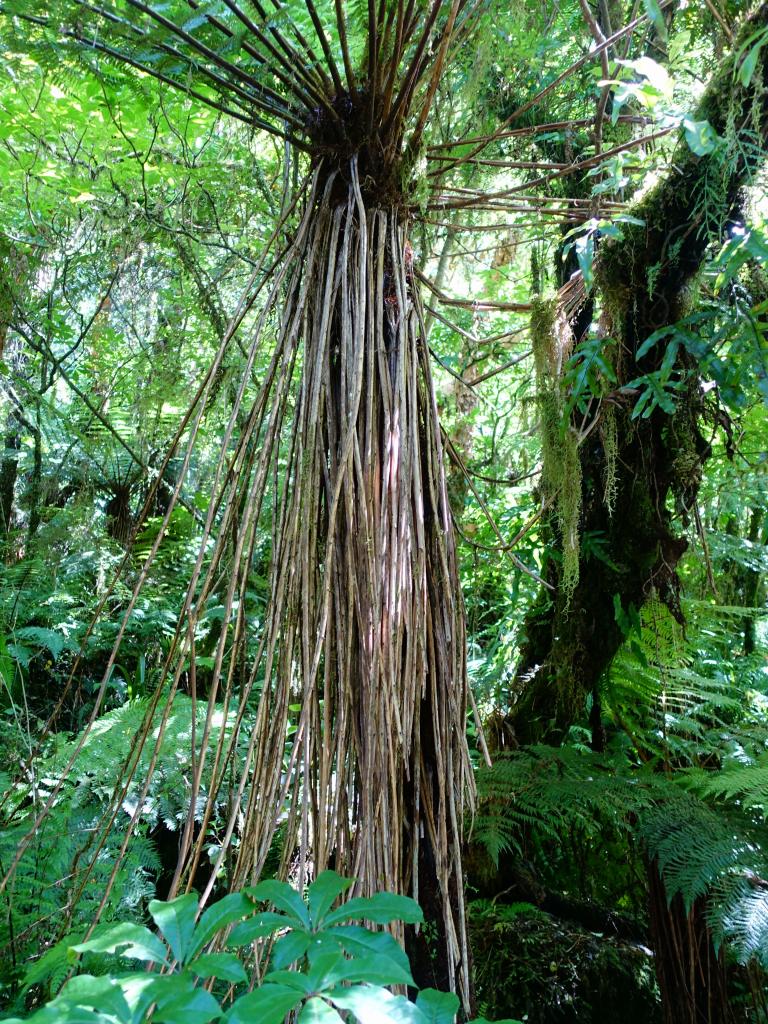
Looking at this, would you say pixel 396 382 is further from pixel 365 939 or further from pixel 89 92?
pixel 89 92

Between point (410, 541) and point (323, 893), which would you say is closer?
point (323, 893)

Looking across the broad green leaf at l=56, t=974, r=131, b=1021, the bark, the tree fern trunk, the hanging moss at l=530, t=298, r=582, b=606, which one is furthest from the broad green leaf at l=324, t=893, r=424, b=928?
the tree fern trunk

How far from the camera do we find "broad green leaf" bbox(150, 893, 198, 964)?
0.63 metres

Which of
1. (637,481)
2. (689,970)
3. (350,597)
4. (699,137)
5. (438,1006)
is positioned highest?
(699,137)

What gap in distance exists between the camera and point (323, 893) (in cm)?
70

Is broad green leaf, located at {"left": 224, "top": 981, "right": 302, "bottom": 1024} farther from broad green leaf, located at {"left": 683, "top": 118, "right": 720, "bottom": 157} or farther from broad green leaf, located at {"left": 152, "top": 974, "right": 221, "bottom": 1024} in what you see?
broad green leaf, located at {"left": 683, "top": 118, "right": 720, "bottom": 157}

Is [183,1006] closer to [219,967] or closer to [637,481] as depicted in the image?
[219,967]

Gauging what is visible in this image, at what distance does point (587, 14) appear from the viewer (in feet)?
4.25

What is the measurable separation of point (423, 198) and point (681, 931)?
177cm

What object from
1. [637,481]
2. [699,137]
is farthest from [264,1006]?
[637,481]

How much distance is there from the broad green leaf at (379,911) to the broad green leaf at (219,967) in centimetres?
11

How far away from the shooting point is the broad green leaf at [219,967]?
571 mm

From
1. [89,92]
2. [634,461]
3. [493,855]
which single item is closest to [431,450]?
[634,461]

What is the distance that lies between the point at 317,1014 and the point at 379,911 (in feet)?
0.58
